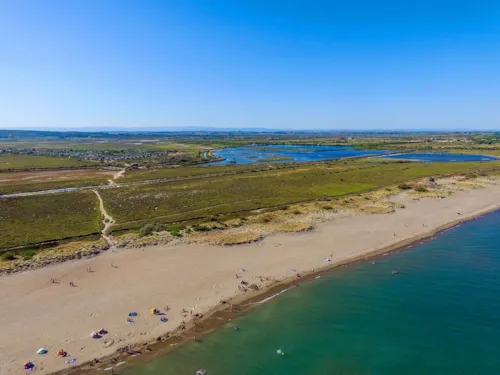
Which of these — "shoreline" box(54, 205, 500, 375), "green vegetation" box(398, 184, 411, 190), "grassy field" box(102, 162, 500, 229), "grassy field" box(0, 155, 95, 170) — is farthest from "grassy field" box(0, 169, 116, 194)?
"green vegetation" box(398, 184, 411, 190)

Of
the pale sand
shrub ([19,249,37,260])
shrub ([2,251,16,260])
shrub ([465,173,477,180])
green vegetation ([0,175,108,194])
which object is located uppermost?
shrub ([465,173,477,180])

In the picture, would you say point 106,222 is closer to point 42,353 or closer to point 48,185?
point 42,353

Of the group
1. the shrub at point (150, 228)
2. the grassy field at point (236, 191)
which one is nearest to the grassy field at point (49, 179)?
the grassy field at point (236, 191)

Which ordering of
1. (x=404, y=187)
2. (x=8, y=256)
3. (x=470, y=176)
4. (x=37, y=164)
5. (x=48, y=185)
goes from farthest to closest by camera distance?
(x=37, y=164) → (x=470, y=176) → (x=48, y=185) → (x=404, y=187) → (x=8, y=256)

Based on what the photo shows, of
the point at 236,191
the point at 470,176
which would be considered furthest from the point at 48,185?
the point at 470,176

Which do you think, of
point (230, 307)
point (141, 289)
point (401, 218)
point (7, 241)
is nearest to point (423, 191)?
point (401, 218)

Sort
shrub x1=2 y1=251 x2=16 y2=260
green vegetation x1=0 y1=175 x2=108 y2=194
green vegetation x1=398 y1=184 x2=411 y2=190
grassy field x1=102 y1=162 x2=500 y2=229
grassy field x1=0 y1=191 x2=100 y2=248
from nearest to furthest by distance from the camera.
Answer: shrub x1=2 y1=251 x2=16 y2=260 → grassy field x1=0 y1=191 x2=100 y2=248 → grassy field x1=102 y1=162 x2=500 y2=229 → green vegetation x1=398 y1=184 x2=411 y2=190 → green vegetation x1=0 y1=175 x2=108 y2=194

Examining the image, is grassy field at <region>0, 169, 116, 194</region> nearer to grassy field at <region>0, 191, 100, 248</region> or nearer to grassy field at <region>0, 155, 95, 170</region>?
grassy field at <region>0, 155, 95, 170</region>

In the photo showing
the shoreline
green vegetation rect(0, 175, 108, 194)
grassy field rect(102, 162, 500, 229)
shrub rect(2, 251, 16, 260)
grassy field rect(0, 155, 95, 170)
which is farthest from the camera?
grassy field rect(0, 155, 95, 170)
